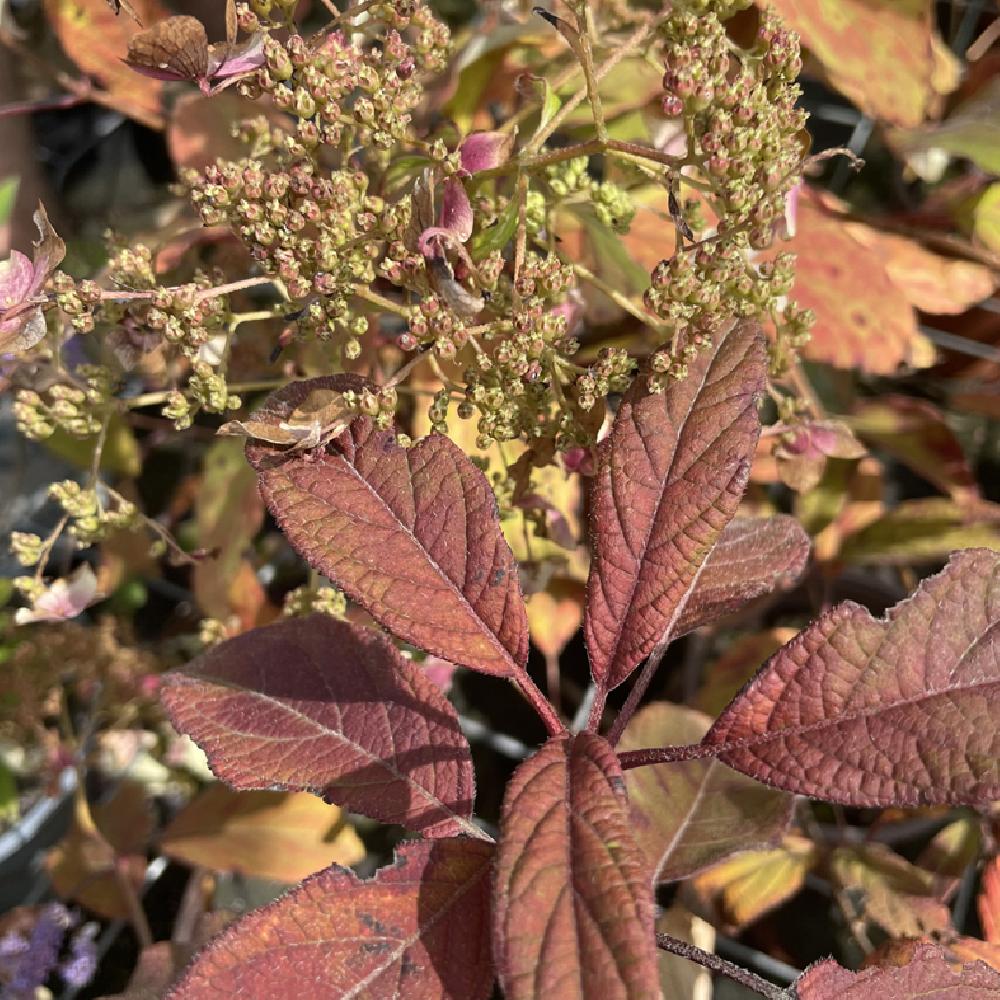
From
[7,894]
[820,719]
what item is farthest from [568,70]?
[7,894]

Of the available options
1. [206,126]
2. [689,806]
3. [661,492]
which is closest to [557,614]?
[689,806]

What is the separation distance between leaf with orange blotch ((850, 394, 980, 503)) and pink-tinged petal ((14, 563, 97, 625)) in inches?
30.5

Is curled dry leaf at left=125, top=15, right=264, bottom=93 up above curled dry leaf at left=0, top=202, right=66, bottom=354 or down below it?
above

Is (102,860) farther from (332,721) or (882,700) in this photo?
(882,700)

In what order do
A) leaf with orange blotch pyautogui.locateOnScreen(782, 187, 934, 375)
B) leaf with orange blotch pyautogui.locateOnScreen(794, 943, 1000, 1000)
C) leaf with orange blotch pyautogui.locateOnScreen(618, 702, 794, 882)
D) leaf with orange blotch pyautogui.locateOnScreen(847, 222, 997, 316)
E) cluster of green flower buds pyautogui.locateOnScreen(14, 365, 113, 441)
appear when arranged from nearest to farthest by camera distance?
leaf with orange blotch pyautogui.locateOnScreen(794, 943, 1000, 1000)
cluster of green flower buds pyautogui.locateOnScreen(14, 365, 113, 441)
leaf with orange blotch pyautogui.locateOnScreen(618, 702, 794, 882)
leaf with orange blotch pyautogui.locateOnScreen(782, 187, 934, 375)
leaf with orange blotch pyautogui.locateOnScreen(847, 222, 997, 316)

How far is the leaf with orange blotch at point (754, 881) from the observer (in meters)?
0.86

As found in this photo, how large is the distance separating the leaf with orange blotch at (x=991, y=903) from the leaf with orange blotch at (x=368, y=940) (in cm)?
47

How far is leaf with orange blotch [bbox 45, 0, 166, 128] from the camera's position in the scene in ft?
3.12

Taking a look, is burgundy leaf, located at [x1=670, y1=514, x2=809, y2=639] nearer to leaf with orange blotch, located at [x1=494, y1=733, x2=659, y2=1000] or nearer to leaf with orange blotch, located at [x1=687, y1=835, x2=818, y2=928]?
leaf with orange blotch, located at [x1=494, y1=733, x2=659, y2=1000]

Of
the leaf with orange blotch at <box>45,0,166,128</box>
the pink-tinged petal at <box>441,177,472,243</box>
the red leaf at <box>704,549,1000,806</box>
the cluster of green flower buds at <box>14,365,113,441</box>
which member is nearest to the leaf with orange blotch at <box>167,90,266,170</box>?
the leaf with orange blotch at <box>45,0,166,128</box>

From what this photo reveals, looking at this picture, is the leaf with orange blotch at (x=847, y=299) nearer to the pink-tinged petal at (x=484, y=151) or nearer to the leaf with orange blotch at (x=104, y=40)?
the pink-tinged petal at (x=484, y=151)

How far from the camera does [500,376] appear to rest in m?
0.47

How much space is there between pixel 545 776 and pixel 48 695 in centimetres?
83

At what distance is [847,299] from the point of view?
79 centimetres
